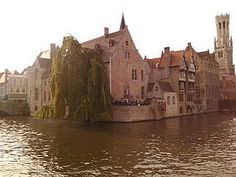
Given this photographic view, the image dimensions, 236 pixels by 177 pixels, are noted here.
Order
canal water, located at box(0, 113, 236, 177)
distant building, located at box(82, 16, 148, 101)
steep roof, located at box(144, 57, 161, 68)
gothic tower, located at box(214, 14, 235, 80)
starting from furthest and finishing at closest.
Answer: gothic tower, located at box(214, 14, 235, 80), steep roof, located at box(144, 57, 161, 68), distant building, located at box(82, 16, 148, 101), canal water, located at box(0, 113, 236, 177)

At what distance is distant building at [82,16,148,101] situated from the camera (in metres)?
48.6

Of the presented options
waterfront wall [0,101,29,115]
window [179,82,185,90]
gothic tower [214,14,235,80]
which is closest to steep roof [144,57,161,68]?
window [179,82,185,90]

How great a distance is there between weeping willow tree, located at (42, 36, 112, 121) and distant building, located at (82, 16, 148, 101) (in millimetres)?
7157

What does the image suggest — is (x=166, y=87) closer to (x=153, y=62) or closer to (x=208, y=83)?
(x=153, y=62)

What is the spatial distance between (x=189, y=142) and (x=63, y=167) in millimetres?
11817

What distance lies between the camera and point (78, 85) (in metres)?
39.5

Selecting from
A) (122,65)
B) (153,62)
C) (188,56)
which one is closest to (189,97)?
(188,56)

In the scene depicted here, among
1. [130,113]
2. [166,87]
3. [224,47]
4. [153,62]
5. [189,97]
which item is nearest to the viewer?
[130,113]

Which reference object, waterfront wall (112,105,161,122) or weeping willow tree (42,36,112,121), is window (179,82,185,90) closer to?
waterfront wall (112,105,161,122)

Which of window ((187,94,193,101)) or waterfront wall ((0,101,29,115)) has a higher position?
window ((187,94,193,101))

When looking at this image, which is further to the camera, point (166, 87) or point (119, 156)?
point (166, 87)

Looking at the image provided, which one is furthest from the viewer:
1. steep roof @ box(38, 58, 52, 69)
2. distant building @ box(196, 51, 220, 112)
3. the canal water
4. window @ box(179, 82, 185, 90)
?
distant building @ box(196, 51, 220, 112)

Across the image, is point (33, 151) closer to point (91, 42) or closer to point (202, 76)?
point (91, 42)

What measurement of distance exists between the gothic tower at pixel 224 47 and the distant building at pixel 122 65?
54.8 meters
